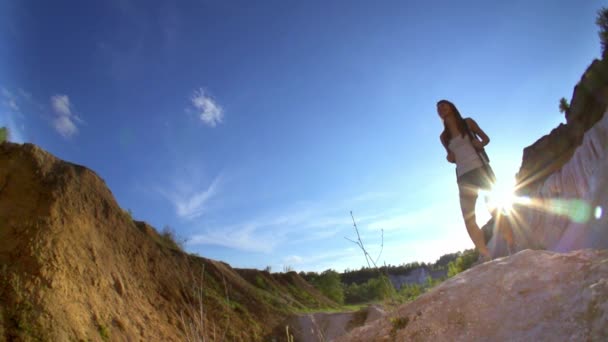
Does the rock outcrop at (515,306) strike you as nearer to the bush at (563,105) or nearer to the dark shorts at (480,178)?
the dark shorts at (480,178)

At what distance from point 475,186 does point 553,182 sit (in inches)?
465

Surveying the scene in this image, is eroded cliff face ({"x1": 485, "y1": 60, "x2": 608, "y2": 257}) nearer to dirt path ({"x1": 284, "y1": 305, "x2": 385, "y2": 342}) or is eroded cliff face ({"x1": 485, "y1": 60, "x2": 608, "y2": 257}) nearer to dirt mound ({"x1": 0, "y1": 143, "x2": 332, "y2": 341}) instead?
dirt path ({"x1": 284, "y1": 305, "x2": 385, "y2": 342})

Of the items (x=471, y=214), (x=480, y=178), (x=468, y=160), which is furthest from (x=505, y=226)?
(x=468, y=160)

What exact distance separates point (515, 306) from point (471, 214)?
92.0 inches

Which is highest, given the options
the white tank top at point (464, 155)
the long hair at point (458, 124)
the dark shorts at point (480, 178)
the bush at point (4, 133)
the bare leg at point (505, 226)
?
the bush at point (4, 133)

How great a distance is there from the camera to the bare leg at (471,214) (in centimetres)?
390

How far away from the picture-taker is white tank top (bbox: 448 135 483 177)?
396cm

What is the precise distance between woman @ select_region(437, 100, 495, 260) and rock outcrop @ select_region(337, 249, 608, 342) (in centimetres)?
159

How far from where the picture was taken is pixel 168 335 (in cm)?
961

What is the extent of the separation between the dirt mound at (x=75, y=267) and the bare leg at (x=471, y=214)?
2831 mm

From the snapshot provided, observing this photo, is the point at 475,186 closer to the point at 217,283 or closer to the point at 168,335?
the point at 168,335

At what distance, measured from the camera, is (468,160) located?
4.01 meters

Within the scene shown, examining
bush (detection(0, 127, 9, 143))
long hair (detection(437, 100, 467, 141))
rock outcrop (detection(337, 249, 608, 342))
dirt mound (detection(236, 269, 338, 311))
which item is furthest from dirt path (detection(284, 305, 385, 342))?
rock outcrop (detection(337, 249, 608, 342))

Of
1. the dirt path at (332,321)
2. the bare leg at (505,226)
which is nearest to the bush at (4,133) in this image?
the dirt path at (332,321)
